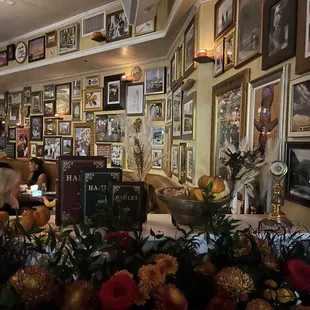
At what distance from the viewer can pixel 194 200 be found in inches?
45.4

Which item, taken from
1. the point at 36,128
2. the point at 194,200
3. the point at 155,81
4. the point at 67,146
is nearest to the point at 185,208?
the point at 194,200

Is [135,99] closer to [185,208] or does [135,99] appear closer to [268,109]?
[268,109]

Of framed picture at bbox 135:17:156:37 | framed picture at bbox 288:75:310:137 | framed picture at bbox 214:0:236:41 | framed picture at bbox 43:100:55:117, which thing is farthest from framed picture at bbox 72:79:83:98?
framed picture at bbox 288:75:310:137

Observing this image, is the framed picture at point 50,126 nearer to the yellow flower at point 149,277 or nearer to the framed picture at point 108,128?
the framed picture at point 108,128

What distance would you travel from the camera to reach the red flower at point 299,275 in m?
0.79

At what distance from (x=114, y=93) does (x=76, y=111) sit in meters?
0.99

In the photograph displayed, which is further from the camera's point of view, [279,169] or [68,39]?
[68,39]

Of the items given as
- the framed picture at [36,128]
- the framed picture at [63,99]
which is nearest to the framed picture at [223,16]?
the framed picture at [63,99]

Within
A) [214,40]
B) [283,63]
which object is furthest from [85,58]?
[283,63]

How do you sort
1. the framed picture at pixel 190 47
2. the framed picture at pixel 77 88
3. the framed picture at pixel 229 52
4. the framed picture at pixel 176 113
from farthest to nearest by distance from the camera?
the framed picture at pixel 77 88, the framed picture at pixel 176 113, the framed picture at pixel 190 47, the framed picture at pixel 229 52

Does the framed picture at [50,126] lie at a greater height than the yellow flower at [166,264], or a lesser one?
greater

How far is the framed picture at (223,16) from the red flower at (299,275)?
197 cm

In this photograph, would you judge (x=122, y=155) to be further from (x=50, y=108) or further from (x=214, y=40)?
(x=214, y=40)

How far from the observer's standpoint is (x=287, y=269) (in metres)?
0.86
